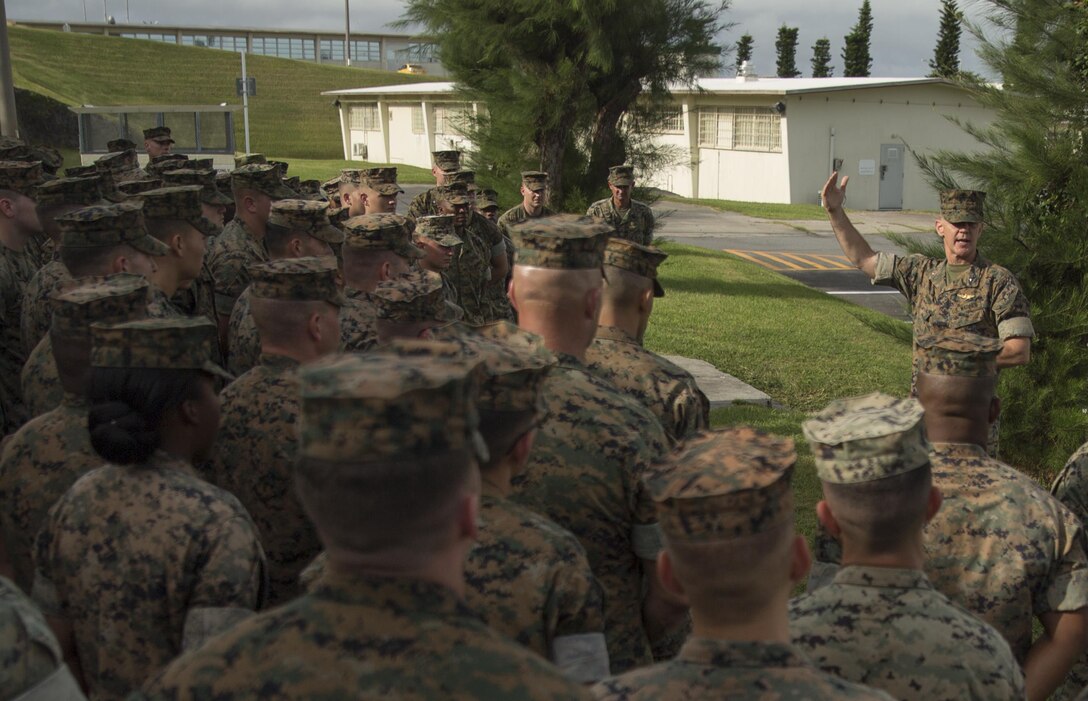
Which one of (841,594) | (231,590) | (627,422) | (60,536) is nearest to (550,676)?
(841,594)

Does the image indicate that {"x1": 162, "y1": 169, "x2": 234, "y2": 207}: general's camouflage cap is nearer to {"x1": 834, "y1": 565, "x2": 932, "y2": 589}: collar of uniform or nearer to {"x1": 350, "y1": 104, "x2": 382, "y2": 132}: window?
{"x1": 834, "y1": 565, "x2": 932, "y2": 589}: collar of uniform

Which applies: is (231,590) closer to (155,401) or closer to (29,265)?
(155,401)

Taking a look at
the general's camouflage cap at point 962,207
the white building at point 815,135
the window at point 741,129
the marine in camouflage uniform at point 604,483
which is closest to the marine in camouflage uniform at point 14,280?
the marine in camouflage uniform at point 604,483

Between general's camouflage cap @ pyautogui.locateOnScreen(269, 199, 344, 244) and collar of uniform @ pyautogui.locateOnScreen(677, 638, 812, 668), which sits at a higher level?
general's camouflage cap @ pyautogui.locateOnScreen(269, 199, 344, 244)

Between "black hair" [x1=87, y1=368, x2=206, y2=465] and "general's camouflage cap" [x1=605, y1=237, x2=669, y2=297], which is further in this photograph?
"general's camouflage cap" [x1=605, y1=237, x2=669, y2=297]

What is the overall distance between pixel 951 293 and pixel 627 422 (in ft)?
13.4

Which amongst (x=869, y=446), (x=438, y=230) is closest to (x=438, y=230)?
(x=438, y=230)

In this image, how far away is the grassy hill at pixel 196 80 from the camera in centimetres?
5062

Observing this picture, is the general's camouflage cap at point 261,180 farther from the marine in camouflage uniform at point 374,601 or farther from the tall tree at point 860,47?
the tall tree at point 860,47

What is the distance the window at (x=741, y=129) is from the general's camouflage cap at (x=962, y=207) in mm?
28637

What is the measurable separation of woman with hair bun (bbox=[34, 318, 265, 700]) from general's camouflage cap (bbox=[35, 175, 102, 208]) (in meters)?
3.56

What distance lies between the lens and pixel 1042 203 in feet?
25.7

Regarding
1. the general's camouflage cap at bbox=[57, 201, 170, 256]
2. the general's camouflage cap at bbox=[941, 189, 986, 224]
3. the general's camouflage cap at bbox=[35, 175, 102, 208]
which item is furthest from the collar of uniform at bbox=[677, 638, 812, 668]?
the general's camouflage cap at bbox=[35, 175, 102, 208]

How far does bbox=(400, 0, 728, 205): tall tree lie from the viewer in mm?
15594
